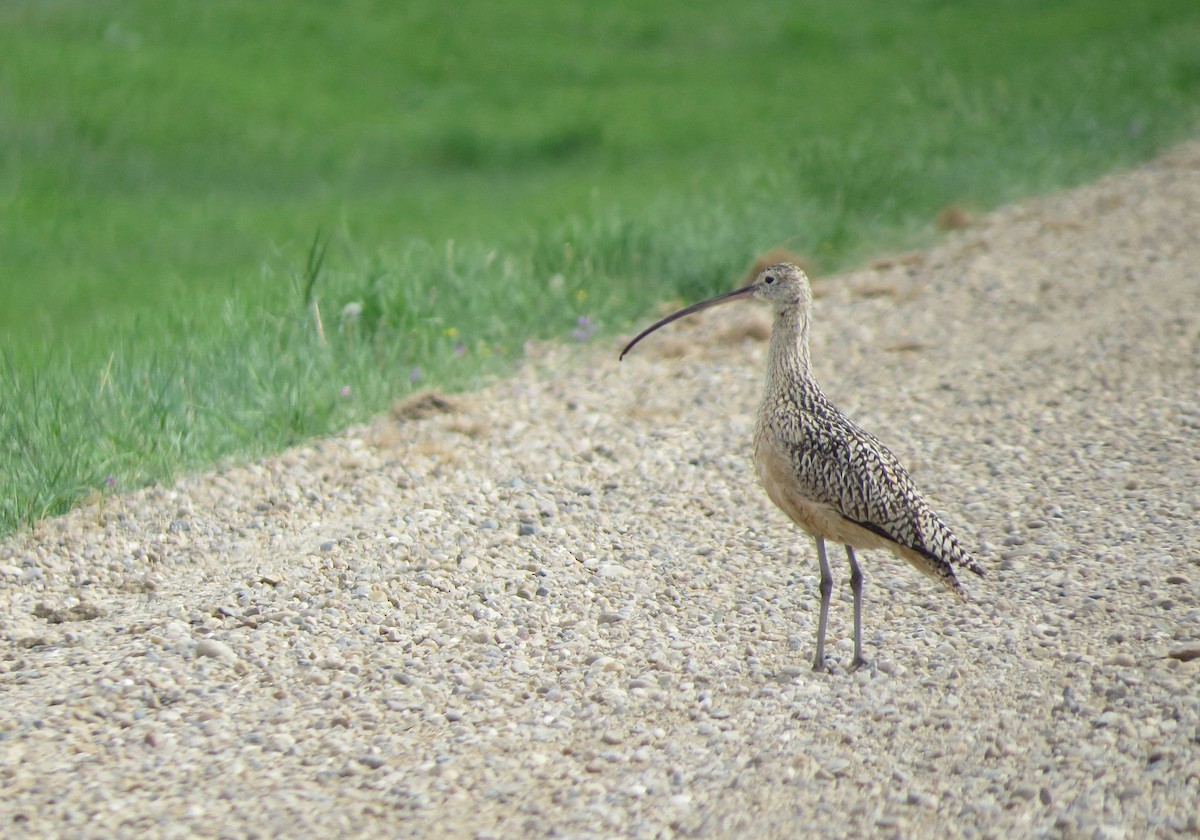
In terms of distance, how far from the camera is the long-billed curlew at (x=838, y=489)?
495 cm

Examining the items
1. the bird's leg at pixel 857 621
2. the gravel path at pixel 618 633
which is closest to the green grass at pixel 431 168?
the gravel path at pixel 618 633

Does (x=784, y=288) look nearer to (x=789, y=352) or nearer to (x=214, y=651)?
(x=789, y=352)

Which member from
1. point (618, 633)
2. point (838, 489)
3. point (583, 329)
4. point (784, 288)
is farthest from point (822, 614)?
point (583, 329)

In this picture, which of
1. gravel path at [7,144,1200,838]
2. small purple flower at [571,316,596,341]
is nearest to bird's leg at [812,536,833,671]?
gravel path at [7,144,1200,838]

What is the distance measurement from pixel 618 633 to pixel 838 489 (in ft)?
3.42

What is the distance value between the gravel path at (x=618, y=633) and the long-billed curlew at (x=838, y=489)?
38cm

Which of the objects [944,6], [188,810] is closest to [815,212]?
[188,810]

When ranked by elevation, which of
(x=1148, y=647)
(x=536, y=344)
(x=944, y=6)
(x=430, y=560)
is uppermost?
(x=1148, y=647)

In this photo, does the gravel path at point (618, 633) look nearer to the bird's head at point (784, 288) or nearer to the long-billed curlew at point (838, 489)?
the long-billed curlew at point (838, 489)

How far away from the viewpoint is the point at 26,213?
44.0ft

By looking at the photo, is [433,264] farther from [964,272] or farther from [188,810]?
[188,810]

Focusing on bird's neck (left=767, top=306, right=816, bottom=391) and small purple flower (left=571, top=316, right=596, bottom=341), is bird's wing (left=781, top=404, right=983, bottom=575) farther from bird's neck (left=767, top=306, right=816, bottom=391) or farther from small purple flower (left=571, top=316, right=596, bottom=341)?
small purple flower (left=571, top=316, right=596, bottom=341)

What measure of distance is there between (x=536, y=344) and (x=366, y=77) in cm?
1026

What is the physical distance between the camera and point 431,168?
1689 cm
